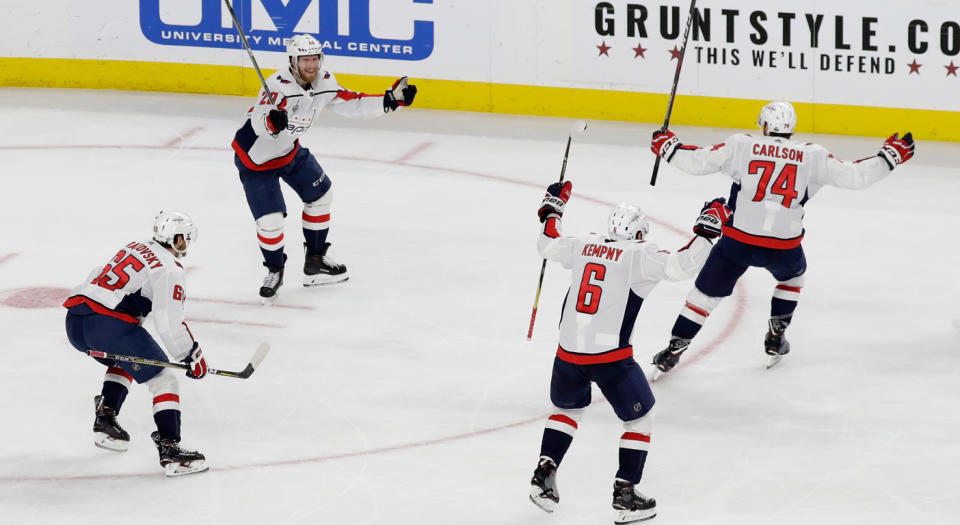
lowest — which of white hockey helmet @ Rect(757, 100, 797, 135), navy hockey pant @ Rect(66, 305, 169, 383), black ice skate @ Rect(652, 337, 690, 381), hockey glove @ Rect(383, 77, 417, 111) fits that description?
black ice skate @ Rect(652, 337, 690, 381)

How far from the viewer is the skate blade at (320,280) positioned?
786 cm

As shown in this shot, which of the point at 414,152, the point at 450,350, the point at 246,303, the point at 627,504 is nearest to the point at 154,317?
the point at 627,504

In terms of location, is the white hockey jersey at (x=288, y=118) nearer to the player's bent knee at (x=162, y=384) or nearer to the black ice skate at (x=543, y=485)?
the player's bent knee at (x=162, y=384)

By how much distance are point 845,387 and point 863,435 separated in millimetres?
534

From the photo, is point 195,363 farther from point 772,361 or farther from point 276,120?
point 772,361

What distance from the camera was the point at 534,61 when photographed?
11.2 meters

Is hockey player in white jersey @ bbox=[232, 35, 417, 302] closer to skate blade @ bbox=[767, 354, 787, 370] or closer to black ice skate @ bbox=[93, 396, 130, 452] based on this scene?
black ice skate @ bbox=[93, 396, 130, 452]

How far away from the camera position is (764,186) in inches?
247

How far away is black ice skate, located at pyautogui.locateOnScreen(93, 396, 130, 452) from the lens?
18.6 feet

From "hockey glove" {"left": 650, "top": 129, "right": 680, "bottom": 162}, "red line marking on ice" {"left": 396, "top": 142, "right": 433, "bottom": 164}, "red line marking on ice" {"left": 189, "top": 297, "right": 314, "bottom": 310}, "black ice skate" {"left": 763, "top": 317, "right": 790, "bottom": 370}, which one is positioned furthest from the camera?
"red line marking on ice" {"left": 396, "top": 142, "right": 433, "bottom": 164}

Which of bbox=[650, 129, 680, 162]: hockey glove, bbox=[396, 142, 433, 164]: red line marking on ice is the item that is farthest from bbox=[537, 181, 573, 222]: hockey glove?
bbox=[396, 142, 433, 164]: red line marking on ice

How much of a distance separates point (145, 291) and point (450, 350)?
185 cm

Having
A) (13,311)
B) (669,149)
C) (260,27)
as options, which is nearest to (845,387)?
(669,149)

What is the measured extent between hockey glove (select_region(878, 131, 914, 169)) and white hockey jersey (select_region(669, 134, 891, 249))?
1.2 inches
